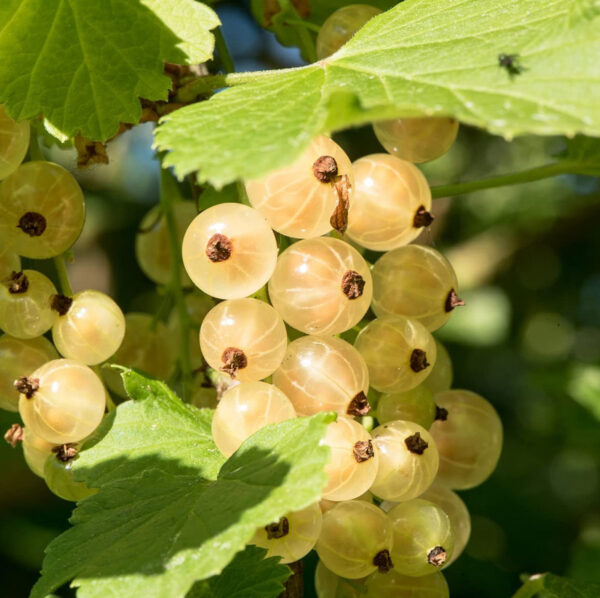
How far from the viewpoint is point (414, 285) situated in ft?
3.42

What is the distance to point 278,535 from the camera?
886 millimetres

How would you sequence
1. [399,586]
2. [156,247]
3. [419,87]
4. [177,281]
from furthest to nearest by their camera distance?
[156,247] → [177,281] → [399,586] → [419,87]

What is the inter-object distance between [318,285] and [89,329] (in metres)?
0.29

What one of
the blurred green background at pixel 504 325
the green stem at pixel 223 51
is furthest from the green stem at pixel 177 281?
the blurred green background at pixel 504 325

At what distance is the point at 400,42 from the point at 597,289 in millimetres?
2271

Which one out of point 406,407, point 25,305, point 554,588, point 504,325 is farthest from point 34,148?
point 504,325

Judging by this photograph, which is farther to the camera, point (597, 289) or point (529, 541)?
point (597, 289)

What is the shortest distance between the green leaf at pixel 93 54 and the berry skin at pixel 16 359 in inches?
10.1

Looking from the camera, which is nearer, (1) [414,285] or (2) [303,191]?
(2) [303,191]

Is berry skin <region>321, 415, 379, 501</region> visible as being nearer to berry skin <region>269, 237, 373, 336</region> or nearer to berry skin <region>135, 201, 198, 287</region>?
berry skin <region>269, 237, 373, 336</region>

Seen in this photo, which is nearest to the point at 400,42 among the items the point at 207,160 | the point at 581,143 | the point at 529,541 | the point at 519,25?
the point at 519,25

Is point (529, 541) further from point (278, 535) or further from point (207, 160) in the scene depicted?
point (207, 160)

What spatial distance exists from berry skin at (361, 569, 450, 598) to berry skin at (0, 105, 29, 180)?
0.62 m

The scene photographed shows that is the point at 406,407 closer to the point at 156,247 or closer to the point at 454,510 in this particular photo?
the point at 454,510
